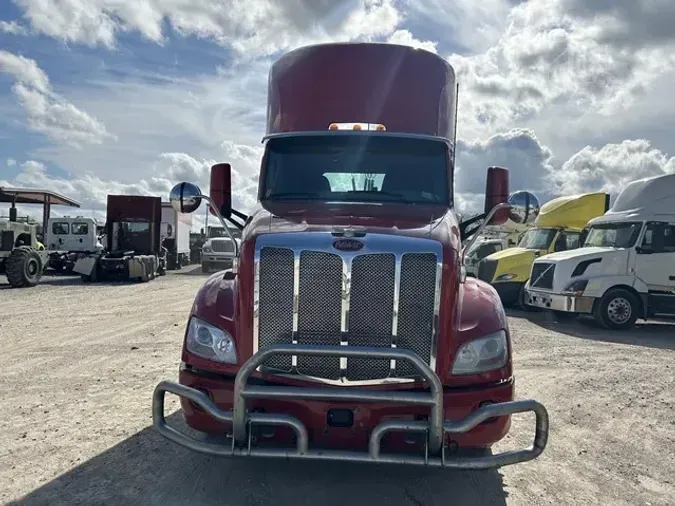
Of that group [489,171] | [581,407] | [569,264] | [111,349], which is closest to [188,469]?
[489,171]

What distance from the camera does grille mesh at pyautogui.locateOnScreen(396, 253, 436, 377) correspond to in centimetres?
368

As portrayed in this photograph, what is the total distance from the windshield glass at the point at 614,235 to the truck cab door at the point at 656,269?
0.21 meters

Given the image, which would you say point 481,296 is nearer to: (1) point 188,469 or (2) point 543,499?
(2) point 543,499

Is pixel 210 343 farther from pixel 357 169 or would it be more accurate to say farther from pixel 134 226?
pixel 134 226

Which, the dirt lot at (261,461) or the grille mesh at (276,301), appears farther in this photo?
the dirt lot at (261,461)

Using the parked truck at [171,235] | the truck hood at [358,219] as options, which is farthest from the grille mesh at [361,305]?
the parked truck at [171,235]

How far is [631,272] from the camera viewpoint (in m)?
12.0

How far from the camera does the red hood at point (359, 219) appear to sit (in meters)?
3.95

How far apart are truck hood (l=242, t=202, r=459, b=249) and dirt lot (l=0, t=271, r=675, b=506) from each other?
1.71m

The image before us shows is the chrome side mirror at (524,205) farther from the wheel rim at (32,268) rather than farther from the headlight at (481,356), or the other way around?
the wheel rim at (32,268)

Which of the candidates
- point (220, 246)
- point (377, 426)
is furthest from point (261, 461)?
point (220, 246)

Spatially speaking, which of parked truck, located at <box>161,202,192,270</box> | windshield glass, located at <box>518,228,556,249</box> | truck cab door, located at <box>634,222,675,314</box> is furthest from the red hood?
parked truck, located at <box>161,202,192,270</box>

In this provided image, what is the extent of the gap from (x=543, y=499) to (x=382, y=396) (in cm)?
153

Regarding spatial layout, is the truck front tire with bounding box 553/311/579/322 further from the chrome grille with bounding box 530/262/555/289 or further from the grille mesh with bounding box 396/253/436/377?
the grille mesh with bounding box 396/253/436/377
